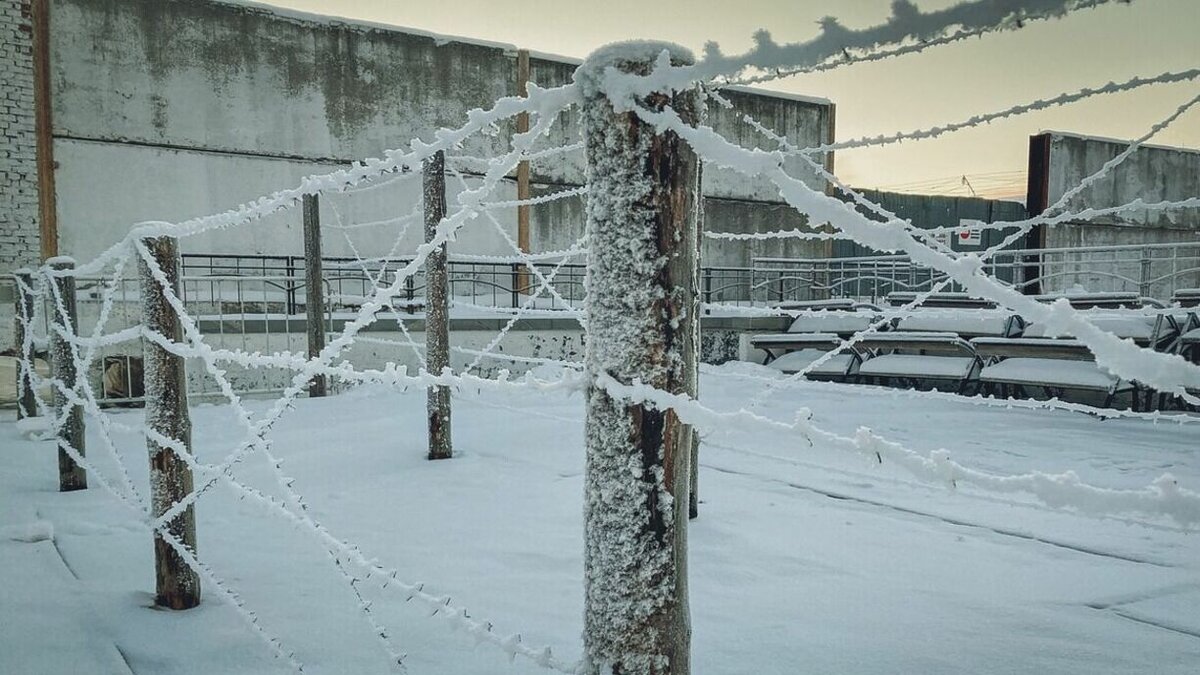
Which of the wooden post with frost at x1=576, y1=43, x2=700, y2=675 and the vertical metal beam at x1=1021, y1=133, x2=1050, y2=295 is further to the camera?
the vertical metal beam at x1=1021, y1=133, x2=1050, y2=295

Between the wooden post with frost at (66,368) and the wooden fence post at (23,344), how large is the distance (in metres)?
0.68

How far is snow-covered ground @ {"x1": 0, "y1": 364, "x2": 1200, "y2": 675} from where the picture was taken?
1.83 m

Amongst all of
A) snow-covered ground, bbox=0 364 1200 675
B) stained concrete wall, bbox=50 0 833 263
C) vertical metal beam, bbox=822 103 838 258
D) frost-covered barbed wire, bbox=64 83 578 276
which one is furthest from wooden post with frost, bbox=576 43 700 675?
vertical metal beam, bbox=822 103 838 258

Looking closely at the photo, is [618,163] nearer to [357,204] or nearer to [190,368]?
[190,368]

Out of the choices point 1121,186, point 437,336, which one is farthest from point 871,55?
point 1121,186

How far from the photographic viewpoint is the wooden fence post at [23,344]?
14.0 feet

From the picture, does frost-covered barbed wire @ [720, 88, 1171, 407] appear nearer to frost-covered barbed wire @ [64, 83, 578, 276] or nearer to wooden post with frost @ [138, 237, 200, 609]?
frost-covered barbed wire @ [64, 83, 578, 276]

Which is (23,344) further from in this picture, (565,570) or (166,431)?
(565,570)

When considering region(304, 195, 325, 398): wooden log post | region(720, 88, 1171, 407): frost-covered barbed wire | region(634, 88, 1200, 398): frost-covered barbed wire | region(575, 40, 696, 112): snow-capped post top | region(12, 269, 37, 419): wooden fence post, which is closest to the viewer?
region(634, 88, 1200, 398): frost-covered barbed wire

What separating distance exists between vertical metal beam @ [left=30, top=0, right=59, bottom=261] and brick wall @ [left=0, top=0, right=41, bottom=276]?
0.06 m

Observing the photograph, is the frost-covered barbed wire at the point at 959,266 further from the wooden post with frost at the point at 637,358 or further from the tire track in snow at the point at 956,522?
the tire track in snow at the point at 956,522

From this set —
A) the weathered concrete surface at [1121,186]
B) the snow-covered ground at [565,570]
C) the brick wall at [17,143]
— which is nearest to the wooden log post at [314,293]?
the snow-covered ground at [565,570]

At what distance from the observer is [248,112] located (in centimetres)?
1142

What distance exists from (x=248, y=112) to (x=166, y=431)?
1089 cm
